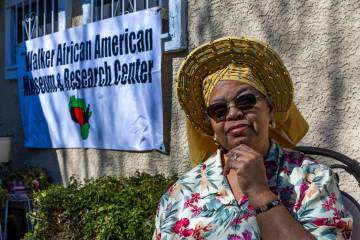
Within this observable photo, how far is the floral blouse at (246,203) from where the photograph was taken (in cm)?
180

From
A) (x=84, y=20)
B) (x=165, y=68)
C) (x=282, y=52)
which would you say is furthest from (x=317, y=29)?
(x=84, y=20)

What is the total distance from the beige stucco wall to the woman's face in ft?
5.77

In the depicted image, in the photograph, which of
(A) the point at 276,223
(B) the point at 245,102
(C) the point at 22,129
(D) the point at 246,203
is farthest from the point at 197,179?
(C) the point at 22,129

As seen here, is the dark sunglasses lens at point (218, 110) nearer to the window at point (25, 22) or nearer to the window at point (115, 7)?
the window at point (115, 7)

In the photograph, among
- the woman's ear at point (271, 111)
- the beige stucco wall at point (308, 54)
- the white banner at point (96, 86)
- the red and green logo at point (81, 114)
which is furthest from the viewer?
the red and green logo at point (81, 114)

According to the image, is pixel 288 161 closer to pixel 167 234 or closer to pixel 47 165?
pixel 167 234

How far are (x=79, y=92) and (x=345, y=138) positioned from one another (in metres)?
3.26

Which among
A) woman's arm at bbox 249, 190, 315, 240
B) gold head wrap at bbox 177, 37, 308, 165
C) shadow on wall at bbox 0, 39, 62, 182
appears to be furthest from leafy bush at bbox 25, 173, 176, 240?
woman's arm at bbox 249, 190, 315, 240

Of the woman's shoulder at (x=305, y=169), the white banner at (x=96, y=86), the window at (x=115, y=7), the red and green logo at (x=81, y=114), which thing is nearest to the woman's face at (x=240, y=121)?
the woman's shoulder at (x=305, y=169)

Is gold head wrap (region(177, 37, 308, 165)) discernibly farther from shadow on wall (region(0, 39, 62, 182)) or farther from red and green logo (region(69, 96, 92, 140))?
shadow on wall (region(0, 39, 62, 182))

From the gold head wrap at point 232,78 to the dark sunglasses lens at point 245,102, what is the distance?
65mm

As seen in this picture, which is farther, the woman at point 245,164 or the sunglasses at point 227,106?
the sunglasses at point 227,106

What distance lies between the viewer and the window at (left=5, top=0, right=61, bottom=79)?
22.0 feet

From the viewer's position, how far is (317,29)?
3801 millimetres
